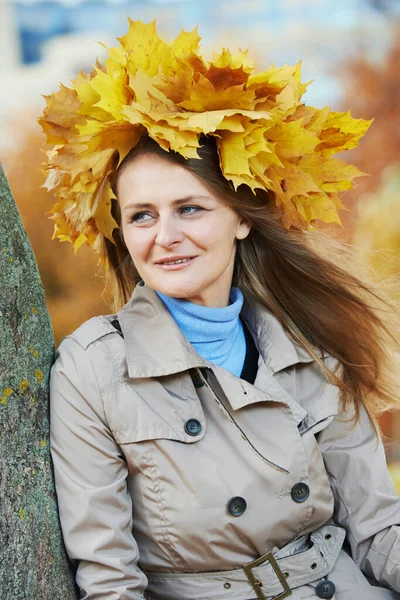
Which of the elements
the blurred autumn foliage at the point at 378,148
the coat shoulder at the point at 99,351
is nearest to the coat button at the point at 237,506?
the coat shoulder at the point at 99,351

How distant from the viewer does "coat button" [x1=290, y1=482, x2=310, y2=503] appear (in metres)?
2.09

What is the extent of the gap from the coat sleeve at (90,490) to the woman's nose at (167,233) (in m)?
0.36

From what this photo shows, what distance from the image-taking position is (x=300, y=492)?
2.11 m

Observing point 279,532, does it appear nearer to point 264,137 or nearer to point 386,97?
point 264,137

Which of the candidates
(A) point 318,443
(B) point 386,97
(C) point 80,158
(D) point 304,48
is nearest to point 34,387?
(C) point 80,158

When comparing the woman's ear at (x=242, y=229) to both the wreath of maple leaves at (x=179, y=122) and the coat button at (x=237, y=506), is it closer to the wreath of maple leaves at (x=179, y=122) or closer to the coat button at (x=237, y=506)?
the wreath of maple leaves at (x=179, y=122)

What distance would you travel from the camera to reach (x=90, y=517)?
187 cm

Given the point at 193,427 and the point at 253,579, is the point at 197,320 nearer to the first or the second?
the point at 193,427

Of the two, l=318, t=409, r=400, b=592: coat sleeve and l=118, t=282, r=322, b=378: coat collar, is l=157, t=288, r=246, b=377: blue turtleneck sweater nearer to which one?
l=118, t=282, r=322, b=378: coat collar

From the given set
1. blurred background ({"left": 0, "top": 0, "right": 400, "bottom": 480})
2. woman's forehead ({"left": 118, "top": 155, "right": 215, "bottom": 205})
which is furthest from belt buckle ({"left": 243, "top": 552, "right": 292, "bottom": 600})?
blurred background ({"left": 0, "top": 0, "right": 400, "bottom": 480})

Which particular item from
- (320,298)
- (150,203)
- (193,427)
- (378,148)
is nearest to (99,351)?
(193,427)

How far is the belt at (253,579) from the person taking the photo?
2018 millimetres

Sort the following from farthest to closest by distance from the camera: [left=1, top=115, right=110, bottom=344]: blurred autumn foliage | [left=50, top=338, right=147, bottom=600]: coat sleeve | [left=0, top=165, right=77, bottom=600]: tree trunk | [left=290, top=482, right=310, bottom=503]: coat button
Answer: [left=1, top=115, right=110, bottom=344]: blurred autumn foliage
[left=290, top=482, right=310, bottom=503]: coat button
[left=50, top=338, right=147, bottom=600]: coat sleeve
[left=0, top=165, right=77, bottom=600]: tree trunk

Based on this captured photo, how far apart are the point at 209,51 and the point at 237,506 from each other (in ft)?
26.3
